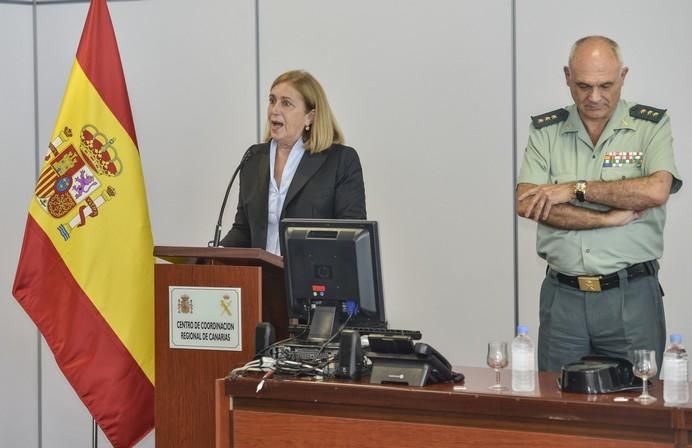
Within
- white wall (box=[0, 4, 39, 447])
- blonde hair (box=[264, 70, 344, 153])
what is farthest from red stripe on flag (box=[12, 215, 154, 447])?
white wall (box=[0, 4, 39, 447])

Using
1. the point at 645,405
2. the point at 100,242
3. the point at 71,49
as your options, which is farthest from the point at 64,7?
the point at 645,405

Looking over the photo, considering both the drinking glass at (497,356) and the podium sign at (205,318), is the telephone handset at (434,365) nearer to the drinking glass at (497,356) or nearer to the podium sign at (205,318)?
the drinking glass at (497,356)

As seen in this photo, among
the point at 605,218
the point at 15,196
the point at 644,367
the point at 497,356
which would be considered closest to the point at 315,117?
the point at 605,218

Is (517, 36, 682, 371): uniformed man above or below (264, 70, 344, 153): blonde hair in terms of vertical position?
below

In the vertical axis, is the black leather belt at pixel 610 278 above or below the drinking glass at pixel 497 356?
above

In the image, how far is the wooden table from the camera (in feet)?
8.26

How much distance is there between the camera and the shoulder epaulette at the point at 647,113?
356 cm

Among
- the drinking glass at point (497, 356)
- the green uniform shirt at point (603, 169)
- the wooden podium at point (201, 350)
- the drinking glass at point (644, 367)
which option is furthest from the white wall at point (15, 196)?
the drinking glass at point (644, 367)

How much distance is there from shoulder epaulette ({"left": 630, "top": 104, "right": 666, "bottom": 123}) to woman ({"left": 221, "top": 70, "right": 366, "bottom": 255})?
106 cm

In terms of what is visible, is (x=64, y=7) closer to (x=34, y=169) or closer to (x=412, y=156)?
(x=34, y=169)

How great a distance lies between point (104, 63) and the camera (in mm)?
4504

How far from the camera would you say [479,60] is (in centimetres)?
479

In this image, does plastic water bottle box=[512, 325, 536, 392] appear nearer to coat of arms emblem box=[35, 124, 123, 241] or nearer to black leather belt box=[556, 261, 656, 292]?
black leather belt box=[556, 261, 656, 292]

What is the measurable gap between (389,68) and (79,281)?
1768 millimetres
